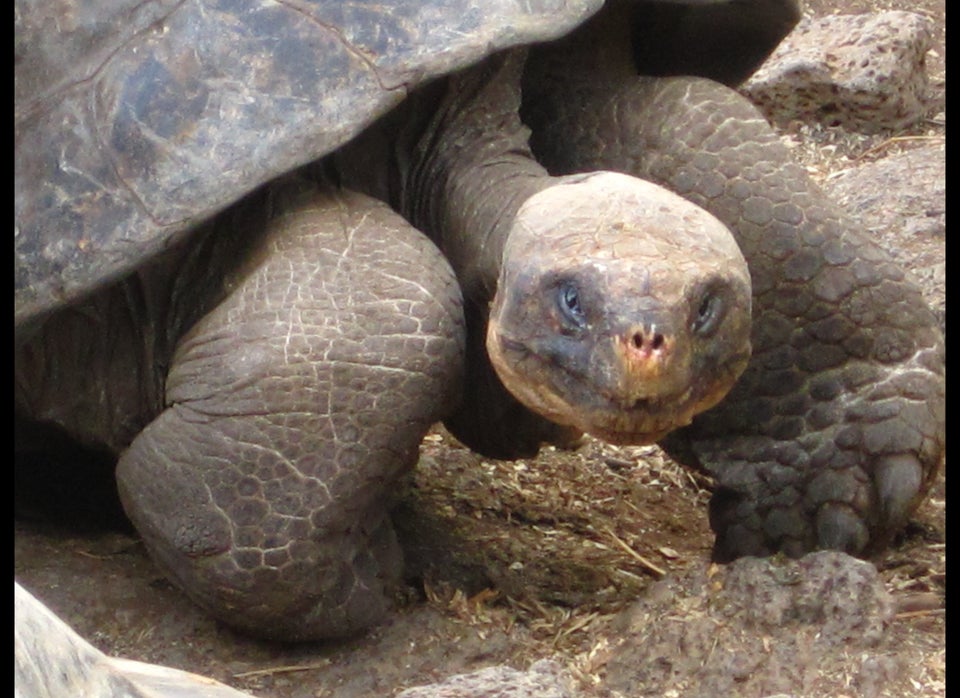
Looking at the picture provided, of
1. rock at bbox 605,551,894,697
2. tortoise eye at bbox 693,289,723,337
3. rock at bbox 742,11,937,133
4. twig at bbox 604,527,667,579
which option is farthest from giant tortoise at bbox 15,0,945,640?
rock at bbox 605,551,894,697

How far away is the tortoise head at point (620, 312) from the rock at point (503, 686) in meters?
0.52

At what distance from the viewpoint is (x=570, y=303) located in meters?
3.03

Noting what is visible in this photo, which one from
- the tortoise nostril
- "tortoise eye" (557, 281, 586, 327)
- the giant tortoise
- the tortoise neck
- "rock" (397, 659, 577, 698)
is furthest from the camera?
the tortoise neck

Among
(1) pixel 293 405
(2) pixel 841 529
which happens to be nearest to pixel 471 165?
(1) pixel 293 405

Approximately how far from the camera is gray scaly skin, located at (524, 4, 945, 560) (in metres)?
3.81

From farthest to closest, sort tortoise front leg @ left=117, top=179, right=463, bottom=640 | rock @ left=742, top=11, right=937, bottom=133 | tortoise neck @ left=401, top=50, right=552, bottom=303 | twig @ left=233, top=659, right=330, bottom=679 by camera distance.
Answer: rock @ left=742, top=11, right=937, bottom=133 → tortoise neck @ left=401, top=50, right=552, bottom=303 → twig @ left=233, top=659, right=330, bottom=679 → tortoise front leg @ left=117, top=179, right=463, bottom=640

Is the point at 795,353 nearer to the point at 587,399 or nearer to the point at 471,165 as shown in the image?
the point at 471,165

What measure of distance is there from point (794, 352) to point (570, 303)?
1.02 metres

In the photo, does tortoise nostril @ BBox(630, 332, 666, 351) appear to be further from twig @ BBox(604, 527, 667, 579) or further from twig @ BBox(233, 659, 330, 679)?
twig @ BBox(233, 659, 330, 679)

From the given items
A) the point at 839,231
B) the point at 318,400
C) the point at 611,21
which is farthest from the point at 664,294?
the point at 611,21

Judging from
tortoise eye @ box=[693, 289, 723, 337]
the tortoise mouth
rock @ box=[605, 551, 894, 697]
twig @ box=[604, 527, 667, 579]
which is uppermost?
tortoise eye @ box=[693, 289, 723, 337]

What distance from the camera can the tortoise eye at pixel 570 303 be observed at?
3006 millimetres

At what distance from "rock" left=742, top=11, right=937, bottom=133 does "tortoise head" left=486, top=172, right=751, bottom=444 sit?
81 cm

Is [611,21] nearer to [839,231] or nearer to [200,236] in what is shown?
[839,231]
